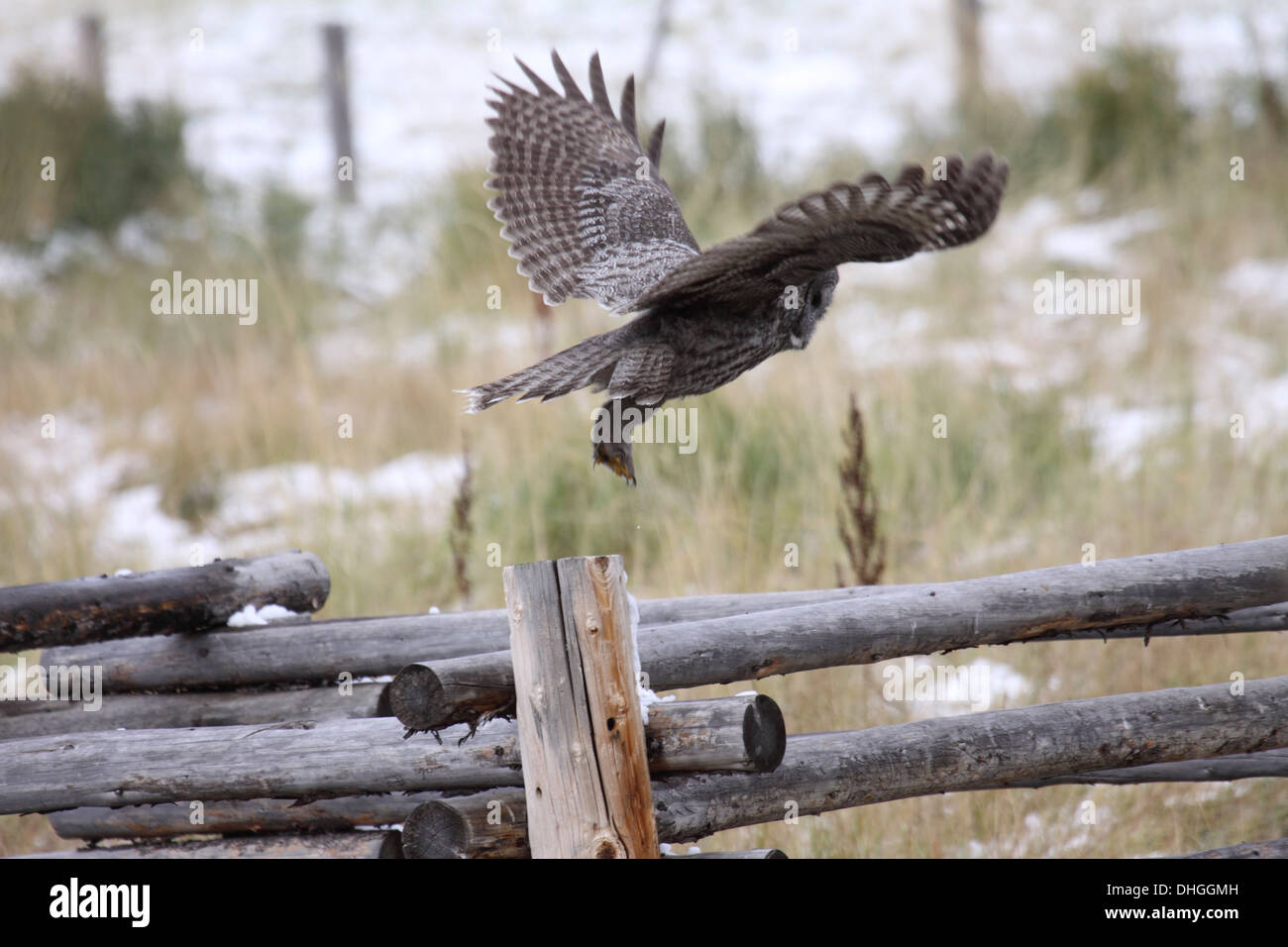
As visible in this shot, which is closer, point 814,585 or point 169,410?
point 814,585

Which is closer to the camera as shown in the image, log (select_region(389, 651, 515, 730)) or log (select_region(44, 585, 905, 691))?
log (select_region(389, 651, 515, 730))

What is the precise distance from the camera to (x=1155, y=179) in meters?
10.2

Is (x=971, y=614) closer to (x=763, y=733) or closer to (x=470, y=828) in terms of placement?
(x=763, y=733)

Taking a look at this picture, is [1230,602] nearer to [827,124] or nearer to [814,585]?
[814,585]

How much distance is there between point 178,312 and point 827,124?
744 cm

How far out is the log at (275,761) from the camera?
8.75 ft

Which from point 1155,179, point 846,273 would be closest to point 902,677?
point 846,273

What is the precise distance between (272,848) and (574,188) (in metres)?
2.46

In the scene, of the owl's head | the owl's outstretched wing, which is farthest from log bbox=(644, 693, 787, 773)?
the owl's head

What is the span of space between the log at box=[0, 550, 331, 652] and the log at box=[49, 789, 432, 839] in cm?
50

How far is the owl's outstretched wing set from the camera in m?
2.58
